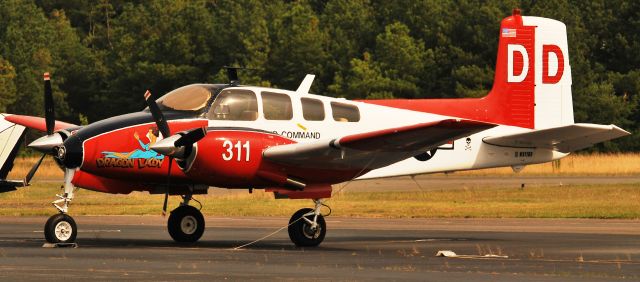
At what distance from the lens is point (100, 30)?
411 ft

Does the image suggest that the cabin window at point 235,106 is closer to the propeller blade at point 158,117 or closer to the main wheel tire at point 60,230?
the propeller blade at point 158,117

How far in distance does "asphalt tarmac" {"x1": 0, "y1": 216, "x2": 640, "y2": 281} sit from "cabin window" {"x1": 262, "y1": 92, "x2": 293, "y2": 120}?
2.40 m

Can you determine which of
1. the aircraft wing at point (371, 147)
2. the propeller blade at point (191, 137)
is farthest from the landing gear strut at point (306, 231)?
the propeller blade at point (191, 137)

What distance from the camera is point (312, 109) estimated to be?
2506 centimetres

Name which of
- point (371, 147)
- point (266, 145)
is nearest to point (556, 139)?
point (371, 147)

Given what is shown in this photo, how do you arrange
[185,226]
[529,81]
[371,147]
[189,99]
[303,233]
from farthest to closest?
[529,81], [185,226], [303,233], [189,99], [371,147]

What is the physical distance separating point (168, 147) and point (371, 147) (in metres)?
3.58

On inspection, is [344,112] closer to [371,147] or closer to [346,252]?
[371,147]

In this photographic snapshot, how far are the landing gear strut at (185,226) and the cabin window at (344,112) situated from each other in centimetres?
323

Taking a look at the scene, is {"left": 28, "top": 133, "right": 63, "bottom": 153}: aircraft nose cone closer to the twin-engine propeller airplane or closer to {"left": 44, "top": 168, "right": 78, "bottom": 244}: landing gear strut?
the twin-engine propeller airplane

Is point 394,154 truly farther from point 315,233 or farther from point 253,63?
point 253,63

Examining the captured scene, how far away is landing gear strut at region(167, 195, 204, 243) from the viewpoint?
2561cm

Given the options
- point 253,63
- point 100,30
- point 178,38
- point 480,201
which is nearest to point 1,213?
point 480,201

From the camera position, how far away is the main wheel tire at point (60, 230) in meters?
23.3
